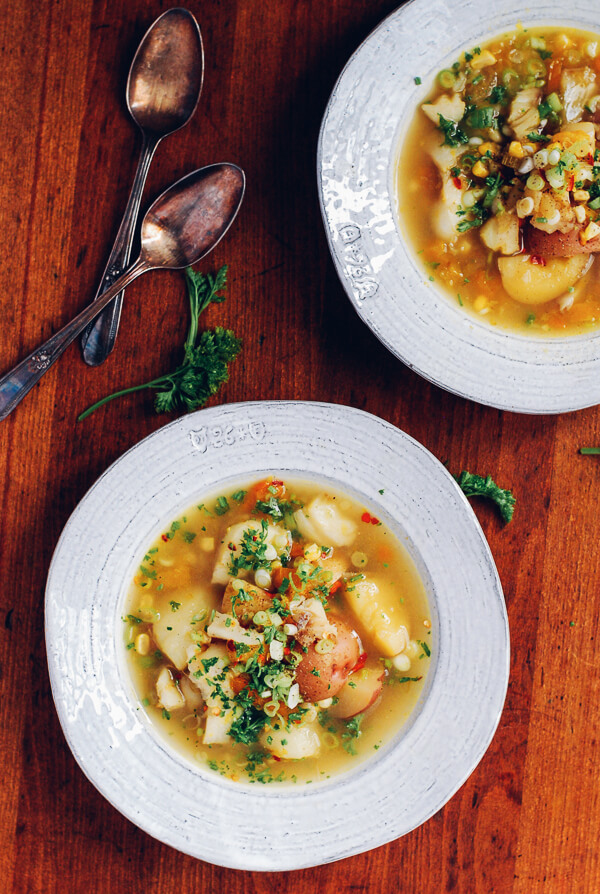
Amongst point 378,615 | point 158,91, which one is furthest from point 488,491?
point 158,91

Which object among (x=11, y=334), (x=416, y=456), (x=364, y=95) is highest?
(x=364, y=95)

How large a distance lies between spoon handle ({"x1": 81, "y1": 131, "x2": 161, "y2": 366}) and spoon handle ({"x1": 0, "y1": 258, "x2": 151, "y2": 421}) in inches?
1.6

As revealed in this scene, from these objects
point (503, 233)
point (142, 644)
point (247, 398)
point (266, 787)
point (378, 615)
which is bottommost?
point (266, 787)

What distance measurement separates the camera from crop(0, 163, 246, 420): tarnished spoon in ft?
6.93

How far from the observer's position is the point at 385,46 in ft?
6.40

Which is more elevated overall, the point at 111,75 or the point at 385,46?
the point at 111,75

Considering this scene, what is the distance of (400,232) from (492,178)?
1.06 feet

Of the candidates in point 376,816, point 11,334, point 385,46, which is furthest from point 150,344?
point 376,816

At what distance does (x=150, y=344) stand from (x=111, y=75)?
2.94 ft

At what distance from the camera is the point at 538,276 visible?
6.82 feet

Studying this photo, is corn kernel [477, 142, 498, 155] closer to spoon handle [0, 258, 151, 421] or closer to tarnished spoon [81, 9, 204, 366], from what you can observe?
tarnished spoon [81, 9, 204, 366]

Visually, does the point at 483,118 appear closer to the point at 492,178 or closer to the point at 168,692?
the point at 492,178

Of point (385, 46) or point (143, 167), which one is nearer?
point (385, 46)

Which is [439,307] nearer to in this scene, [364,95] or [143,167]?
[364,95]
